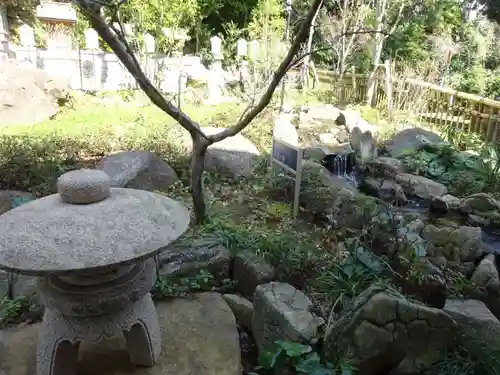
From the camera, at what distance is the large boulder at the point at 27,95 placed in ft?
24.5

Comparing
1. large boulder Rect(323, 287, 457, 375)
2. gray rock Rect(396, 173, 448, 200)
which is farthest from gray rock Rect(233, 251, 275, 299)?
gray rock Rect(396, 173, 448, 200)

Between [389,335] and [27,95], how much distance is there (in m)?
7.65

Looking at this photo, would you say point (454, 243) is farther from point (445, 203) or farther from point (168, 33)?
point (168, 33)

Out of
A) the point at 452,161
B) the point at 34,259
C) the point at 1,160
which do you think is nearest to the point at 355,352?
the point at 34,259

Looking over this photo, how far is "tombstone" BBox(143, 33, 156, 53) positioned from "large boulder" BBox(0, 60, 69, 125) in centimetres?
273

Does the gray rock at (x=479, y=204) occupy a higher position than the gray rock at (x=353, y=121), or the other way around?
the gray rock at (x=353, y=121)

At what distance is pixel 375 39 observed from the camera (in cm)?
998

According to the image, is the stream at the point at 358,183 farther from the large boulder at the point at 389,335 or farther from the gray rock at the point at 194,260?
the gray rock at the point at 194,260

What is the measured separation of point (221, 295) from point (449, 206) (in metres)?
3.45

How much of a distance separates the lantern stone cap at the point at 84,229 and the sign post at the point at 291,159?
237 centimetres

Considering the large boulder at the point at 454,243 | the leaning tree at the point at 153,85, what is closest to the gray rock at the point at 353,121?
the large boulder at the point at 454,243

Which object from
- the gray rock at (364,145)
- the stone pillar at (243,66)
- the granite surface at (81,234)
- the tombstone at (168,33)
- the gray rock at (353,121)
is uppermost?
the tombstone at (168,33)

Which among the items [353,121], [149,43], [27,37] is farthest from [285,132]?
[27,37]

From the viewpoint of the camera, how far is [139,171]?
15.4 feet
